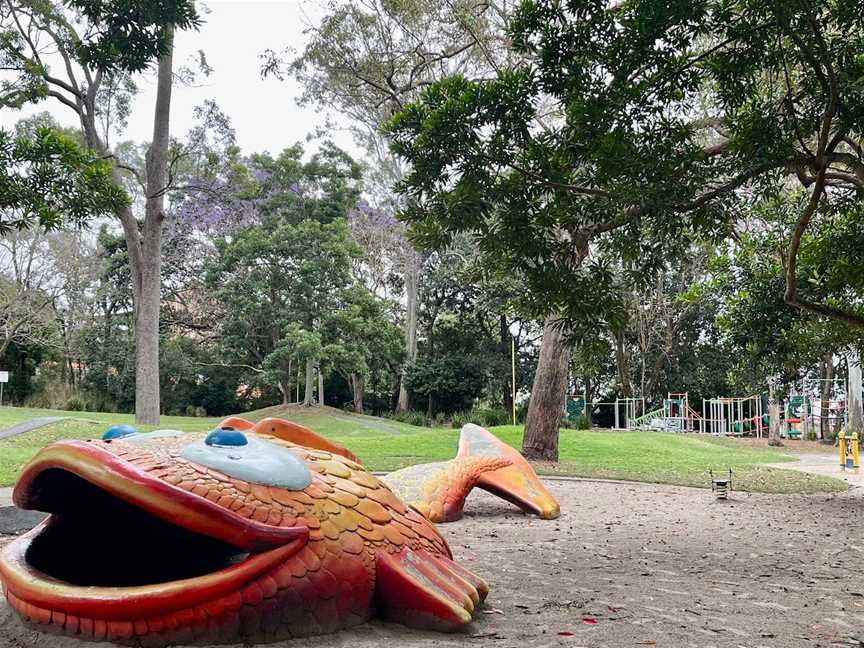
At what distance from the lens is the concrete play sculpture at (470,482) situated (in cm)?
754

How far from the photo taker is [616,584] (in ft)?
16.6

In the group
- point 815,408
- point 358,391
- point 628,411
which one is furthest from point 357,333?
point 815,408

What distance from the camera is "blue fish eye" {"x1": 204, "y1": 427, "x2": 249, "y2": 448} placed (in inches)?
140

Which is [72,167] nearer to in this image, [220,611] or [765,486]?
[220,611]

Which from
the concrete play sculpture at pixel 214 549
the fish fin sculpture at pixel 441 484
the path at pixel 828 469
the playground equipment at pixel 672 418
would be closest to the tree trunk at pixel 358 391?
the playground equipment at pixel 672 418

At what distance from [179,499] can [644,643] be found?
2339mm

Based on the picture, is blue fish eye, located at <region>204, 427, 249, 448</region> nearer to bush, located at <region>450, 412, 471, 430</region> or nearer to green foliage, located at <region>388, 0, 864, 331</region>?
green foliage, located at <region>388, 0, 864, 331</region>

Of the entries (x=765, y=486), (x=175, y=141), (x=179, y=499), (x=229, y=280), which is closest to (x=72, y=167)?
(x=179, y=499)

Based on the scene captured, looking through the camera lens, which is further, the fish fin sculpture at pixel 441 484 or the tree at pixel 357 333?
the tree at pixel 357 333

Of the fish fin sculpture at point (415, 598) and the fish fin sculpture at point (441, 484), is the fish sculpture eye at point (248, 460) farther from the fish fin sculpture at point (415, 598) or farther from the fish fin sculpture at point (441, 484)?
the fish fin sculpture at point (441, 484)

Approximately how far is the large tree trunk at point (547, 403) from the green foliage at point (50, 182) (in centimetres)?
832

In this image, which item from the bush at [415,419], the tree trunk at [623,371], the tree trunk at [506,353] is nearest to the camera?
the bush at [415,419]

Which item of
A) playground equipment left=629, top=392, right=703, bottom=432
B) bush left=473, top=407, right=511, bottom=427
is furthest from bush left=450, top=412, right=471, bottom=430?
playground equipment left=629, top=392, right=703, bottom=432

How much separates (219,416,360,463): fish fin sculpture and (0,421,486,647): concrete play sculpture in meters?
0.41
